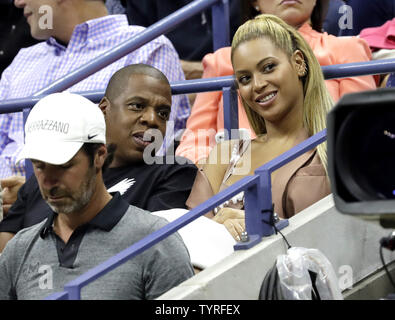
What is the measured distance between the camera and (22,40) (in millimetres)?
6238

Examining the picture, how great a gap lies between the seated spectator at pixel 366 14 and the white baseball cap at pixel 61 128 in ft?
7.54

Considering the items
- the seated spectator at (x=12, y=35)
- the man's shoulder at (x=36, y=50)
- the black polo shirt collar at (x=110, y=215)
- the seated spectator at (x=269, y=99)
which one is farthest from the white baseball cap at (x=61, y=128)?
the seated spectator at (x=12, y=35)

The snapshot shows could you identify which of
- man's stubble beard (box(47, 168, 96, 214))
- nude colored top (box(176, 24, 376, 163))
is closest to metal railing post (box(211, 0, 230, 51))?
nude colored top (box(176, 24, 376, 163))

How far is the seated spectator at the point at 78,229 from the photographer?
3068 millimetres

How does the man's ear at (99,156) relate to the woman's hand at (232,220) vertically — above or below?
above

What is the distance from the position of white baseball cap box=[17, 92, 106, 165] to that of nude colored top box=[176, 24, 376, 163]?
1.10 m

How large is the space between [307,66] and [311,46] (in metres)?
0.59

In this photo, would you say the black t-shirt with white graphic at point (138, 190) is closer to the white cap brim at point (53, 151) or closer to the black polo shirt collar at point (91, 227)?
the black polo shirt collar at point (91, 227)

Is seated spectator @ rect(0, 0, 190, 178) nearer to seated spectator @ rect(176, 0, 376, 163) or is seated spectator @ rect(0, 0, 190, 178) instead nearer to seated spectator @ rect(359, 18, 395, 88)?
seated spectator @ rect(176, 0, 376, 163)

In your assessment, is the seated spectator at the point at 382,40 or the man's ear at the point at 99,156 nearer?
the man's ear at the point at 99,156

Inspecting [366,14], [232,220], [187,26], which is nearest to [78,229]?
[232,220]

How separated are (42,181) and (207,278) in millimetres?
650

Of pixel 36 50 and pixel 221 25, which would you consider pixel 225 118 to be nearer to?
pixel 221 25

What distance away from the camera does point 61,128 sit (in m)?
3.27
